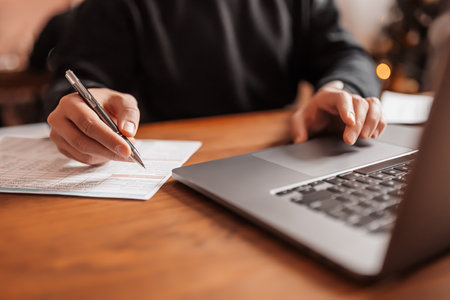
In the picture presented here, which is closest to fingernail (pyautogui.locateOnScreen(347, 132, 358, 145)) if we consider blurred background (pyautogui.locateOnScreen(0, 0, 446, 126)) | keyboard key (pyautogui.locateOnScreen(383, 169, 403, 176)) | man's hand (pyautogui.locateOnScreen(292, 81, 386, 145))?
man's hand (pyautogui.locateOnScreen(292, 81, 386, 145))

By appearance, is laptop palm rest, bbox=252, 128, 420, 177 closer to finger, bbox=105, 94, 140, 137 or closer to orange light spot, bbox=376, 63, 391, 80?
finger, bbox=105, 94, 140, 137

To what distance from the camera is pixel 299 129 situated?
0.61 meters

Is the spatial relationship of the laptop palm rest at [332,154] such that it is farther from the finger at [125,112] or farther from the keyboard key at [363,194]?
the finger at [125,112]

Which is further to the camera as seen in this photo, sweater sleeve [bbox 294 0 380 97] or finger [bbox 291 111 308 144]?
sweater sleeve [bbox 294 0 380 97]

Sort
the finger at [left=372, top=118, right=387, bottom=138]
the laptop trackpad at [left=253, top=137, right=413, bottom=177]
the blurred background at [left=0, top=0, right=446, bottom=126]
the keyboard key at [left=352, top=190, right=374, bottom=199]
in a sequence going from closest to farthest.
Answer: the keyboard key at [left=352, top=190, right=374, bottom=199], the laptop trackpad at [left=253, top=137, right=413, bottom=177], the finger at [left=372, top=118, right=387, bottom=138], the blurred background at [left=0, top=0, right=446, bottom=126]

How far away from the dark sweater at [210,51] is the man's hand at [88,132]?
328mm

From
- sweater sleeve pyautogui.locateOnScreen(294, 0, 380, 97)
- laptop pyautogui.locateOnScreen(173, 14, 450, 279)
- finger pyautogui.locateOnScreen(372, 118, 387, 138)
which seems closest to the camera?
laptop pyautogui.locateOnScreen(173, 14, 450, 279)

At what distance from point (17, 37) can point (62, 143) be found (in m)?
3.77

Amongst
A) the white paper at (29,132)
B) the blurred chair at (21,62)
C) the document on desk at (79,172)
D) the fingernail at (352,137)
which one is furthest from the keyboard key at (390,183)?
the blurred chair at (21,62)

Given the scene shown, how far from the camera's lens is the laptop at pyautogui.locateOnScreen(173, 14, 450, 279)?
212mm

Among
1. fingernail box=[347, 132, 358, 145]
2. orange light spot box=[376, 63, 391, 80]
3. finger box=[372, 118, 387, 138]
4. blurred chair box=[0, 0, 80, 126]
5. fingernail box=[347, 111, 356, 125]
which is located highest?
orange light spot box=[376, 63, 391, 80]

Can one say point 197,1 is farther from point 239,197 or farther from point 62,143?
point 239,197

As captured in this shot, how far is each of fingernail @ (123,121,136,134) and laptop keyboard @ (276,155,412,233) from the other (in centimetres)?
22

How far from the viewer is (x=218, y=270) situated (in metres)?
0.27
